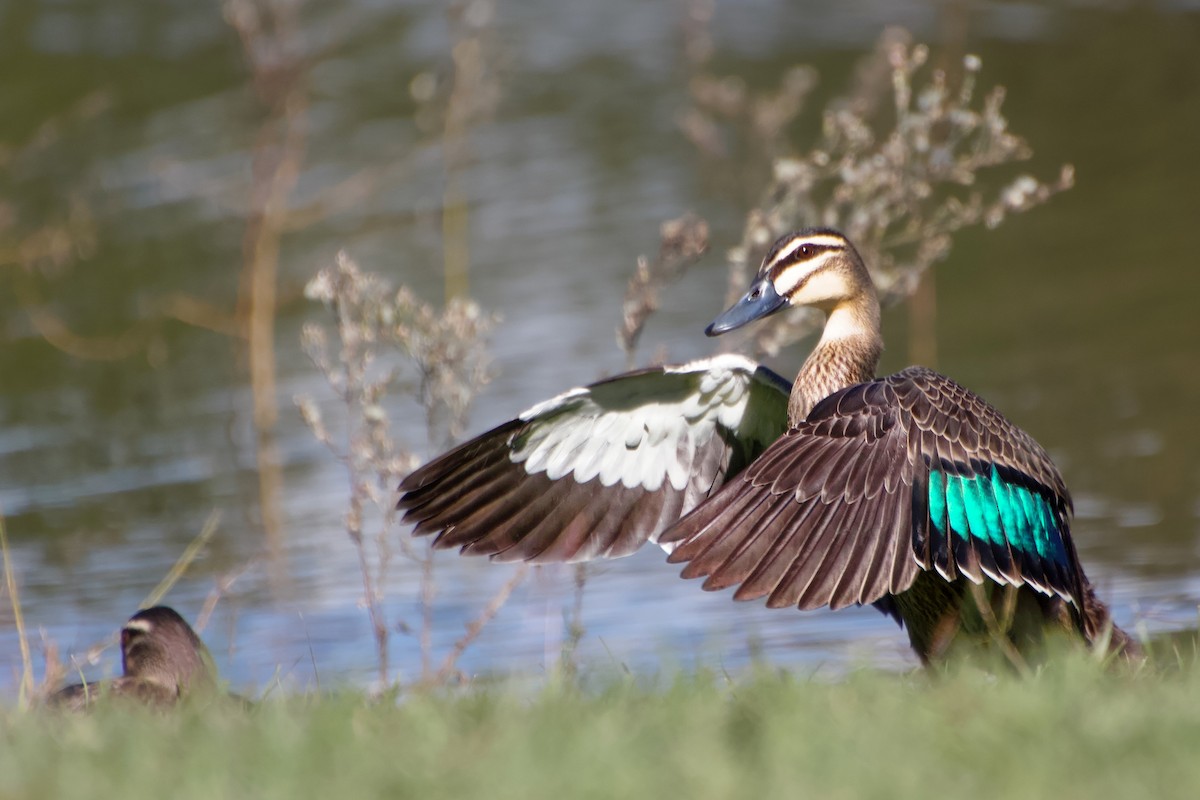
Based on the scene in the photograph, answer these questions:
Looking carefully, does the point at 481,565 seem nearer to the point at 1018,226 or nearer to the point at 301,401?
the point at 301,401

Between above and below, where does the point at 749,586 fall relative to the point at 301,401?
below

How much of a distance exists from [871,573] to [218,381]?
33.4ft

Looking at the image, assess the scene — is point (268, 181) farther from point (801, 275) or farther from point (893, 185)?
point (801, 275)

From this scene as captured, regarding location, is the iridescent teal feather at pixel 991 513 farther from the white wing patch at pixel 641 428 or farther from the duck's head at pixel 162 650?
the duck's head at pixel 162 650

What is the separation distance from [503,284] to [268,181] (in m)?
3.41

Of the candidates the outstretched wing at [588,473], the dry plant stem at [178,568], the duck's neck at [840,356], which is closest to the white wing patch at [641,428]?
the outstretched wing at [588,473]

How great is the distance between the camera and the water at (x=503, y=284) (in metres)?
10.3

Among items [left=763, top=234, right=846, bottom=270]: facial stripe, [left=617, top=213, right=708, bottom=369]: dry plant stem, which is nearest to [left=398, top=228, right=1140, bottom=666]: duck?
[left=763, top=234, right=846, bottom=270]: facial stripe

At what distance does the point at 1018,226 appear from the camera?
1778 cm

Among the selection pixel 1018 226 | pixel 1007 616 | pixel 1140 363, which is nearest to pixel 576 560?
pixel 1007 616

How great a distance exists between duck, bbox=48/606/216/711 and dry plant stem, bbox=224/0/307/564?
3.95 meters

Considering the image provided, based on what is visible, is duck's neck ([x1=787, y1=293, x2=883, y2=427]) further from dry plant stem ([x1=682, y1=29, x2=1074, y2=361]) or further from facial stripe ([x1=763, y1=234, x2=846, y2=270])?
dry plant stem ([x1=682, y1=29, x2=1074, y2=361])

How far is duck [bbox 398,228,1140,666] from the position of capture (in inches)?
238

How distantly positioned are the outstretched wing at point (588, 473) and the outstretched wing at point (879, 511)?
91cm
